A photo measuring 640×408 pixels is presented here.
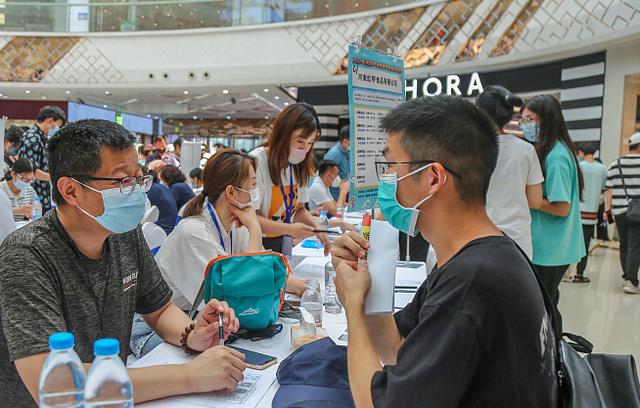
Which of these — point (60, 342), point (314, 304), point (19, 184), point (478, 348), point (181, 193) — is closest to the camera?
point (60, 342)

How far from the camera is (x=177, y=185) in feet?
16.7

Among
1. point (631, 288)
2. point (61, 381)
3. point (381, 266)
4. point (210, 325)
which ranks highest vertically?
point (381, 266)

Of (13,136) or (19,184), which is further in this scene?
(13,136)

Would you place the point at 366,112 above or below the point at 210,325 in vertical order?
above

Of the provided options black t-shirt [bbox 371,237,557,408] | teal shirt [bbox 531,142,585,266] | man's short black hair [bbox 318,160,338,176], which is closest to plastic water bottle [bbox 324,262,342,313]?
black t-shirt [bbox 371,237,557,408]

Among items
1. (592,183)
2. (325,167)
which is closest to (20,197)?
(325,167)

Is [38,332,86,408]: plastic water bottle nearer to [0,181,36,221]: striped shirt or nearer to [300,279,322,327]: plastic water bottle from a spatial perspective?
[300,279,322,327]: plastic water bottle

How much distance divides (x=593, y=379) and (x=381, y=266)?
0.49 m

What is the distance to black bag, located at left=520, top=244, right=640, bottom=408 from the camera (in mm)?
976

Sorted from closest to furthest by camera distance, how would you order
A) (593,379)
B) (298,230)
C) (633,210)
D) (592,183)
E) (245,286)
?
1. (593,379)
2. (245,286)
3. (298,230)
4. (633,210)
5. (592,183)

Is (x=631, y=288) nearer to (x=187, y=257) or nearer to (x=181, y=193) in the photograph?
(x=181, y=193)

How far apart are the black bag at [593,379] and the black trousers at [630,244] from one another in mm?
4368

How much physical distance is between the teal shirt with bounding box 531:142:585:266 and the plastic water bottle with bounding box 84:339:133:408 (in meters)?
2.61

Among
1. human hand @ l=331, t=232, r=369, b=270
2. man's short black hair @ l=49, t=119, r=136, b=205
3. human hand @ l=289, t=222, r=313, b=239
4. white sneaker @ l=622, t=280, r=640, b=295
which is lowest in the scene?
white sneaker @ l=622, t=280, r=640, b=295
